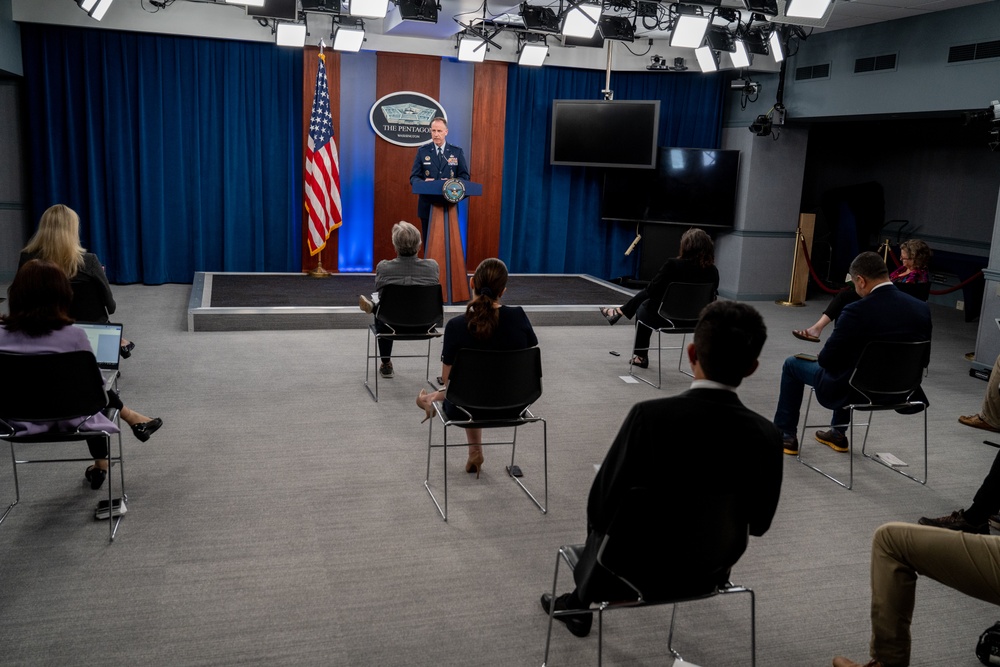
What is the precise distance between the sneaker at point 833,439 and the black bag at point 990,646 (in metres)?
2.24

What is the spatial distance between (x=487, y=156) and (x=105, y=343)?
24.8 feet

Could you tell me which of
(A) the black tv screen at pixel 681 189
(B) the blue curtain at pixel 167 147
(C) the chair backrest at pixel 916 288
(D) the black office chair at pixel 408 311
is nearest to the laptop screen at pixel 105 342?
(D) the black office chair at pixel 408 311

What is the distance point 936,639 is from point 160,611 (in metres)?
2.79

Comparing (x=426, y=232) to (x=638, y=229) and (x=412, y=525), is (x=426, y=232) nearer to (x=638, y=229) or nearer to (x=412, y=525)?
(x=638, y=229)

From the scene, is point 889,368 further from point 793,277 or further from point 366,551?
point 793,277

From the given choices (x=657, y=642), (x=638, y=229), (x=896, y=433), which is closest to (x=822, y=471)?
(x=896, y=433)

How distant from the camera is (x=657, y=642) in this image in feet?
9.38

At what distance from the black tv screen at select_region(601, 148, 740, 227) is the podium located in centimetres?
325

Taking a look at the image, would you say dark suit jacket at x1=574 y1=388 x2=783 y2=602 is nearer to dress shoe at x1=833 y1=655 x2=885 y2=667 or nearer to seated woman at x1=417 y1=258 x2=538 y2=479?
dress shoe at x1=833 y1=655 x2=885 y2=667

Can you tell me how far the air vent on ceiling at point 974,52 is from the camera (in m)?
7.20

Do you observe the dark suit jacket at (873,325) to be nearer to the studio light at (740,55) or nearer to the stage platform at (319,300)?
the stage platform at (319,300)

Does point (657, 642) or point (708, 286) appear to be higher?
point (708, 286)

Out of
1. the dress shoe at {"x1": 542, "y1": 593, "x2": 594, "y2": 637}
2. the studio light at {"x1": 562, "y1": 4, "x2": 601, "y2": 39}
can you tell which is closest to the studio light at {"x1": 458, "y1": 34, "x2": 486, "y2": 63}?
the studio light at {"x1": 562, "y1": 4, "x2": 601, "y2": 39}

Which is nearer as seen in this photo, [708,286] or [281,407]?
[281,407]
